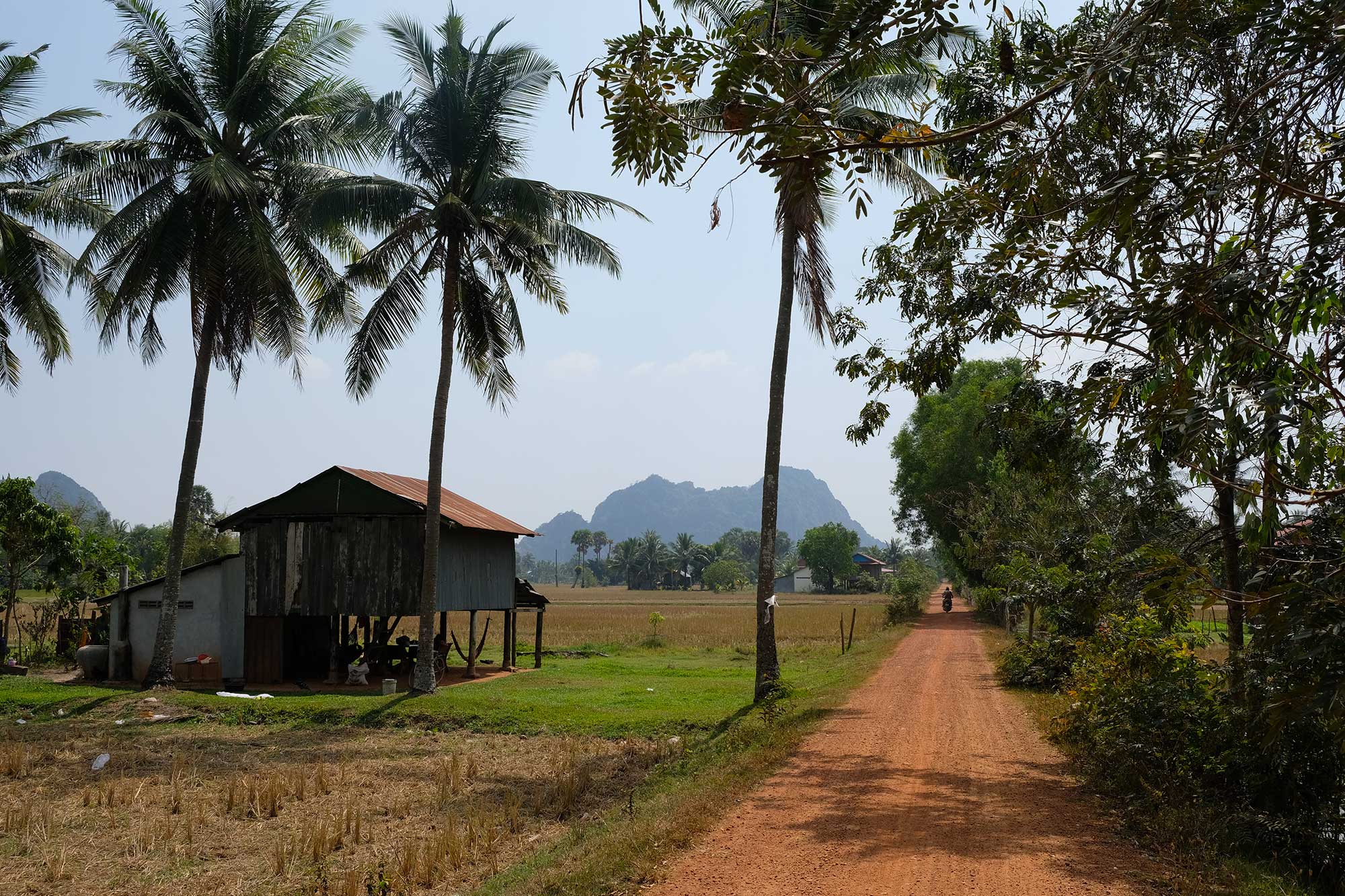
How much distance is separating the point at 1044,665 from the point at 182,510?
57.8 feet

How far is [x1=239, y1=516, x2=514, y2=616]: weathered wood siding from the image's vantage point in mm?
21859

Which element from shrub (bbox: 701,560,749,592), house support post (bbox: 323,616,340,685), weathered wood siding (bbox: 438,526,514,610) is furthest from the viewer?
shrub (bbox: 701,560,749,592)

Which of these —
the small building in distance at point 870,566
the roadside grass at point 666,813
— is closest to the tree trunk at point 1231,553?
the roadside grass at point 666,813

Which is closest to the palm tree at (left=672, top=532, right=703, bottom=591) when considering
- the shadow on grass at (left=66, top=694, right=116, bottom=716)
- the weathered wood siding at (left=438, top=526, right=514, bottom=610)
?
the weathered wood siding at (left=438, top=526, right=514, bottom=610)

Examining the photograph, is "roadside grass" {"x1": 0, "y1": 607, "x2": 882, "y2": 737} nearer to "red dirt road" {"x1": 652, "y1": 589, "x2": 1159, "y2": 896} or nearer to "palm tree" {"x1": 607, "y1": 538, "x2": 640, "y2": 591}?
"red dirt road" {"x1": 652, "y1": 589, "x2": 1159, "y2": 896}

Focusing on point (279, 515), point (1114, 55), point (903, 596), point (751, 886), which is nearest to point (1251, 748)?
point (751, 886)

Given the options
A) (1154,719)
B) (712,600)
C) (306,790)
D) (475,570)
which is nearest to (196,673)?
(475,570)

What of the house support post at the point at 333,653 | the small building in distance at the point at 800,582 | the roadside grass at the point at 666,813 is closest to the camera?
the roadside grass at the point at 666,813

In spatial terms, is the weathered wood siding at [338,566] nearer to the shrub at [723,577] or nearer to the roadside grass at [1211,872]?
the roadside grass at [1211,872]

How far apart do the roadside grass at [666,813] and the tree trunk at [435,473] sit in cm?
708

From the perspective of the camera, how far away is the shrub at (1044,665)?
1795 cm

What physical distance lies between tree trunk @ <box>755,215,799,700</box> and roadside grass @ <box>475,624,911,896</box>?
3.04 ft

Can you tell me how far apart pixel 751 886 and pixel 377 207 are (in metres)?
15.7

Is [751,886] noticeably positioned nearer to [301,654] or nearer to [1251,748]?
[1251,748]
